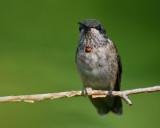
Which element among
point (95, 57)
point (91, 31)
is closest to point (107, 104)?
point (95, 57)

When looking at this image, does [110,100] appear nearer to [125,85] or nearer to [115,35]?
[125,85]

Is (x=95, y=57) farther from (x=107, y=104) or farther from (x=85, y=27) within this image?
(x=107, y=104)

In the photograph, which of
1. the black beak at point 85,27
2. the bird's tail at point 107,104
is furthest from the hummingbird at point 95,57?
the bird's tail at point 107,104

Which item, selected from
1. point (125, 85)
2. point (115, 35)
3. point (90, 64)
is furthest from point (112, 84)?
point (115, 35)

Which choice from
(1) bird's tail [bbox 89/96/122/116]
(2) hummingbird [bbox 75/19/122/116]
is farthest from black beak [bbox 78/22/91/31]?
(1) bird's tail [bbox 89/96/122/116]

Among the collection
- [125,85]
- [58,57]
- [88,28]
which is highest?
[88,28]

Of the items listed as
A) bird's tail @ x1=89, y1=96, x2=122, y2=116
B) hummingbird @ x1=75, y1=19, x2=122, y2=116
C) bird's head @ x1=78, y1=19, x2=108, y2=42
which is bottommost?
bird's tail @ x1=89, y1=96, x2=122, y2=116

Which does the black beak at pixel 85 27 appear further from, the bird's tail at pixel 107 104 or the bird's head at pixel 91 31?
the bird's tail at pixel 107 104

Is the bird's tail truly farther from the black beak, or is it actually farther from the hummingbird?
the black beak
